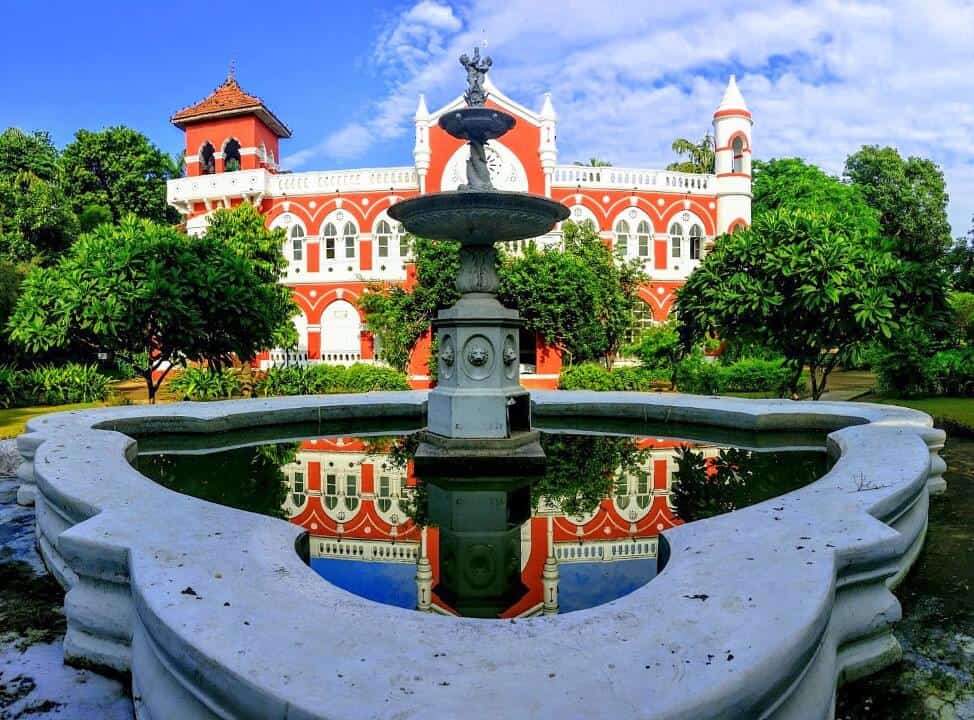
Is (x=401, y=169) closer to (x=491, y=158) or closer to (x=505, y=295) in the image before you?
(x=491, y=158)

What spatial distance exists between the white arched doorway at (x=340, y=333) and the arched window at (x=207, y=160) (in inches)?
352

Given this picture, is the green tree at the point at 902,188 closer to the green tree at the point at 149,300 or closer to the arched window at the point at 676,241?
the arched window at the point at 676,241

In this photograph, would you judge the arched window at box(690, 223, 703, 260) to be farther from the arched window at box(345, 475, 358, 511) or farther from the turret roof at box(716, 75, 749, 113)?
the arched window at box(345, 475, 358, 511)

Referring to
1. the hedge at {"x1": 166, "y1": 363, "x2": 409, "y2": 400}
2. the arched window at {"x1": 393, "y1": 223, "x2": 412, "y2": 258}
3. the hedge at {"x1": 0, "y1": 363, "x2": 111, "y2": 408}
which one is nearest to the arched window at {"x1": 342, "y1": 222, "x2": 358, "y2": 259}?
the arched window at {"x1": 393, "y1": 223, "x2": 412, "y2": 258}

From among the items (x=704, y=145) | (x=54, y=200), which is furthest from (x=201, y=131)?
(x=704, y=145)

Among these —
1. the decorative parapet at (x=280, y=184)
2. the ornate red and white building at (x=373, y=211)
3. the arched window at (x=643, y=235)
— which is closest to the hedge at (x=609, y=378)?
the ornate red and white building at (x=373, y=211)

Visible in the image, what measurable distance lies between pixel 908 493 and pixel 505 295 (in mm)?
20974

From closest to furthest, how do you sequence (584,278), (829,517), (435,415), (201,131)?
(829,517) → (435,415) → (584,278) → (201,131)

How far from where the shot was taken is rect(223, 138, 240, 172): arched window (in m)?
29.4

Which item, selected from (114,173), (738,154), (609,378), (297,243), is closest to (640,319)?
(609,378)

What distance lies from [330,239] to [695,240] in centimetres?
1594

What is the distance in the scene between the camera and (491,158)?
1046 inches

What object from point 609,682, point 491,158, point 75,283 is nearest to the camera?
point 609,682

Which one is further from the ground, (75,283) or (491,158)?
(491,158)
